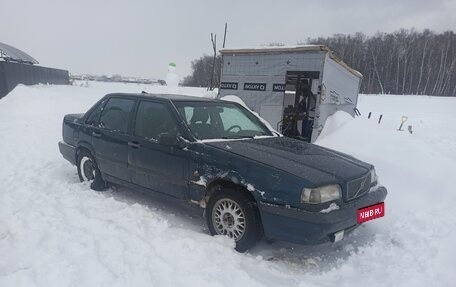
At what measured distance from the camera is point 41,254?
3168 millimetres

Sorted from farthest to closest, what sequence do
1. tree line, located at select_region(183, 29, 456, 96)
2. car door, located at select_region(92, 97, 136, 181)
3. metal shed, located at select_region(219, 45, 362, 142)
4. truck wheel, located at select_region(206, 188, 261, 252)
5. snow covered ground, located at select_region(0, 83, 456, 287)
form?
tree line, located at select_region(183, 29, 456, 96) < metal shed, located at select_region(219, 45, 362, 142) < car door, located at select_region(92, 97, 136, 181) < truck wheel, located at select_region(206, 188, 261, 252) < snow covered ground, located at select_region(0, 83, 456, 287)

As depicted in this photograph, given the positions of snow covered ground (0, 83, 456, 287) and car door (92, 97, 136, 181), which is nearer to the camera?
snow covered ground (0, 83, 456, 287)

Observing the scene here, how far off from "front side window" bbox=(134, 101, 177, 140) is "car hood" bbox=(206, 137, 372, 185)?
0.67 meters

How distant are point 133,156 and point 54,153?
408 cm

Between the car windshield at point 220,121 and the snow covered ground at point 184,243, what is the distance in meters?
1.13

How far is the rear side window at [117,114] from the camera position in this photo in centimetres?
479

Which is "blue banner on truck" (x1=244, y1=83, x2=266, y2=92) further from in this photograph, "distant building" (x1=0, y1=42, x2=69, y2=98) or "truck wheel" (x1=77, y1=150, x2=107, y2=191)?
"distant building" (x1=0, y1=42, x2=69, y2=98)

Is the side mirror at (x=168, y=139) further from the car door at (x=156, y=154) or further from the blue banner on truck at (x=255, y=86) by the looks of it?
the blue banner on truck at (x=255, y=86)

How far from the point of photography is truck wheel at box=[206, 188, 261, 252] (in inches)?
137

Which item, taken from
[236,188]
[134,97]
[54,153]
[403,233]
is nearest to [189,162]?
[236,188]

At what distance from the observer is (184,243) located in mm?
3568

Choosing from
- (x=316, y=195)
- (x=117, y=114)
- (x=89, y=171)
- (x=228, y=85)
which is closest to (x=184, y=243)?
(x=316, y=195)

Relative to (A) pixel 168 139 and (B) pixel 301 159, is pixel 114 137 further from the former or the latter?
(B) pixel 301 159

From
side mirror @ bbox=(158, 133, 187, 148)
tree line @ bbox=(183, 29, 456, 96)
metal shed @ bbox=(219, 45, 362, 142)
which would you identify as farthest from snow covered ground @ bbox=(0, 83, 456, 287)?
tree line @ bbox=(183, 29, 456, 96)
